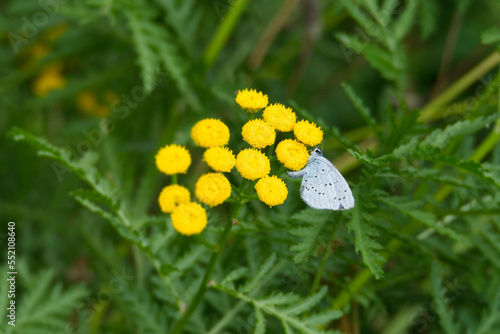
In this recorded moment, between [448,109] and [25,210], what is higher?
[448,109]

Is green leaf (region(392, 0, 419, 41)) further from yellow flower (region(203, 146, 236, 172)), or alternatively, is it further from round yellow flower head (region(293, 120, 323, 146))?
yellow flower (region(203, 146, 236, 172))

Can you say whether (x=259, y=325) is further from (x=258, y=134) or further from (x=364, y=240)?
(x=258, y=134)

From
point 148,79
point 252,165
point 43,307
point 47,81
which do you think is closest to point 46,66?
point 47,81

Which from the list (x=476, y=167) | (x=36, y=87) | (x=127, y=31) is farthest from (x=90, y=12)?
(x=476, y=167)

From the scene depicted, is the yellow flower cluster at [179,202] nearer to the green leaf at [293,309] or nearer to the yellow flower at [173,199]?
the yellow flower at [173,199]

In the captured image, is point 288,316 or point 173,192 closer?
point 173,192

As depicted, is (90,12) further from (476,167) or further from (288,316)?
(476,167)
